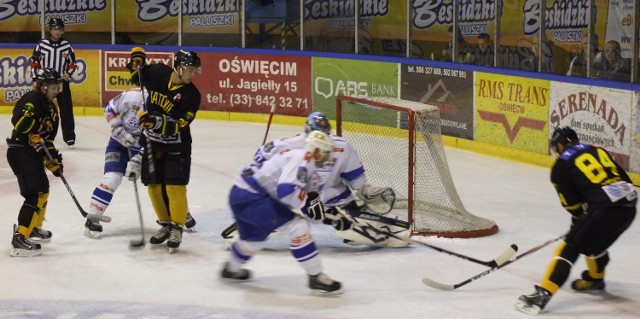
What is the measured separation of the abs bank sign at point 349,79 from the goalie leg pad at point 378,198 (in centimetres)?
542

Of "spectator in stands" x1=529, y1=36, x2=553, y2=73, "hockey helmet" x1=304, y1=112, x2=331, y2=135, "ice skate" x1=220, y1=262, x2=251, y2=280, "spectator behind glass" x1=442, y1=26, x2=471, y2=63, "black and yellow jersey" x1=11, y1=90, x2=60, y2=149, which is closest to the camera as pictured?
"ice skate" x1=220, y1=262, x2=251, y2=280

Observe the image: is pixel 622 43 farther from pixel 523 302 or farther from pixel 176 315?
pixel 176 315

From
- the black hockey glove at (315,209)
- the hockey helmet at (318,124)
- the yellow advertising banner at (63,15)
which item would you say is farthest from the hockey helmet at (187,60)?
the yellow advertising banner at (63,15)

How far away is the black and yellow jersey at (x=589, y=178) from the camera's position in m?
6.15

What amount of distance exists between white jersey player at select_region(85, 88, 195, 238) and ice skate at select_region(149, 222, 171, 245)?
477 millimetres

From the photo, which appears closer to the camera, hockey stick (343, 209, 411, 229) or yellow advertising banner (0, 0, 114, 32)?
hockey stick (343, 209, 411, 229)

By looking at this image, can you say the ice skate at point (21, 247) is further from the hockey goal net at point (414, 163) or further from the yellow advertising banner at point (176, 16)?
the yellow advertising banner at point (176, 16)

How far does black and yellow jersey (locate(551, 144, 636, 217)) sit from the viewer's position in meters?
6.15

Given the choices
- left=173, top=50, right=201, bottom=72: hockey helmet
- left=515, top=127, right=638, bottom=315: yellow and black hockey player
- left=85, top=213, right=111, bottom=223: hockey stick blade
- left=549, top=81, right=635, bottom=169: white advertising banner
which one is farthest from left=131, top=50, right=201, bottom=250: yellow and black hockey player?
left=549, top=81, right=635, bottom=169: white advertising banner

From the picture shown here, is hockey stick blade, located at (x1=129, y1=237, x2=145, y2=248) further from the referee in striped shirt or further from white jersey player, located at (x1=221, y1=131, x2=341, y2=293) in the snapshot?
the referee in striped shirt

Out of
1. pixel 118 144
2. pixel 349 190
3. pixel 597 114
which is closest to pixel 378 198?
pixel 349 190

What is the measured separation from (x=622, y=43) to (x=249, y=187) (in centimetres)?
503

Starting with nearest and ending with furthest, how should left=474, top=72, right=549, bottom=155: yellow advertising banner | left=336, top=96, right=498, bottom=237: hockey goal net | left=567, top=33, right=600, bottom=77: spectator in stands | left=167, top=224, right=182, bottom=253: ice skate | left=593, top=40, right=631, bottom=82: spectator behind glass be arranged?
left=167, top=224, right=182, bottom=253: ice skate, left=336, top=96, right=498, bottom=237: hockey goal net, left=593, top=40, right=631, bottom=82: spectator behind glass, left=567, top=33, right=600, bottom=77: spectator in stands, left=474, top=72, right=549, bottom=155: yellow advertising banner

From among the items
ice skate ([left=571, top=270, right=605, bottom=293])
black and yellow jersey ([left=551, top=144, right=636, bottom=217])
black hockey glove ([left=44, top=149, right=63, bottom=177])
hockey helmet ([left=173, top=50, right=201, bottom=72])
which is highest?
hockey helmet ([left=173, top=50, right=201, bottom=72])
